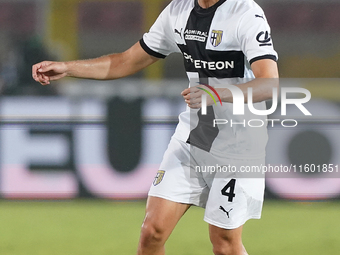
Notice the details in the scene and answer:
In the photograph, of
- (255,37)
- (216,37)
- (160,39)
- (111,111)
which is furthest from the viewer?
(111,111)

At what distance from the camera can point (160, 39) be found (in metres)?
2.97

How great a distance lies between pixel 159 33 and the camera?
9.71ft

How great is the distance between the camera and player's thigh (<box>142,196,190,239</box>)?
2617 mm

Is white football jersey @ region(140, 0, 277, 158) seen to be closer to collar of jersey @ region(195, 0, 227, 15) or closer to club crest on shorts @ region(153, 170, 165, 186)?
collar of jersey @ region(195, 0, 227, 15)

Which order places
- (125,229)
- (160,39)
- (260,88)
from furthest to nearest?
(125,229) → (160,39) → (260,88)

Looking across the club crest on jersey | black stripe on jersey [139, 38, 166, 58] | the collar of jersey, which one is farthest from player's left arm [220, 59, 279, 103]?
black stripe on jersey [139, 38, 166, 58]

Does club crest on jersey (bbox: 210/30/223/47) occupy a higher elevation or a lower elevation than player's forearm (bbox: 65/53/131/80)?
higher

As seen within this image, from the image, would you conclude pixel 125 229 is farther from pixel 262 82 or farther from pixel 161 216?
pixel 262 82

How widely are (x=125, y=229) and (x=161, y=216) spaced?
1694 millimetres

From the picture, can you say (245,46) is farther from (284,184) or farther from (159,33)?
(284,184)

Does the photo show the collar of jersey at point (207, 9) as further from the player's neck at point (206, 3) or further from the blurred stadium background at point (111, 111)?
the blurred stadium background at point (111, 111)

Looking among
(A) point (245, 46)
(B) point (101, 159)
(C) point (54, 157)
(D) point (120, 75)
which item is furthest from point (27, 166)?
(A) point (245, 46)

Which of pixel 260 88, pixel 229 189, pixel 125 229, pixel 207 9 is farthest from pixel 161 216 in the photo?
pixel 125 229

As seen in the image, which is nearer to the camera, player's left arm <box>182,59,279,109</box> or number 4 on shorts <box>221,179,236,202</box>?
player's left arm <box>182,59,279,109</box>
